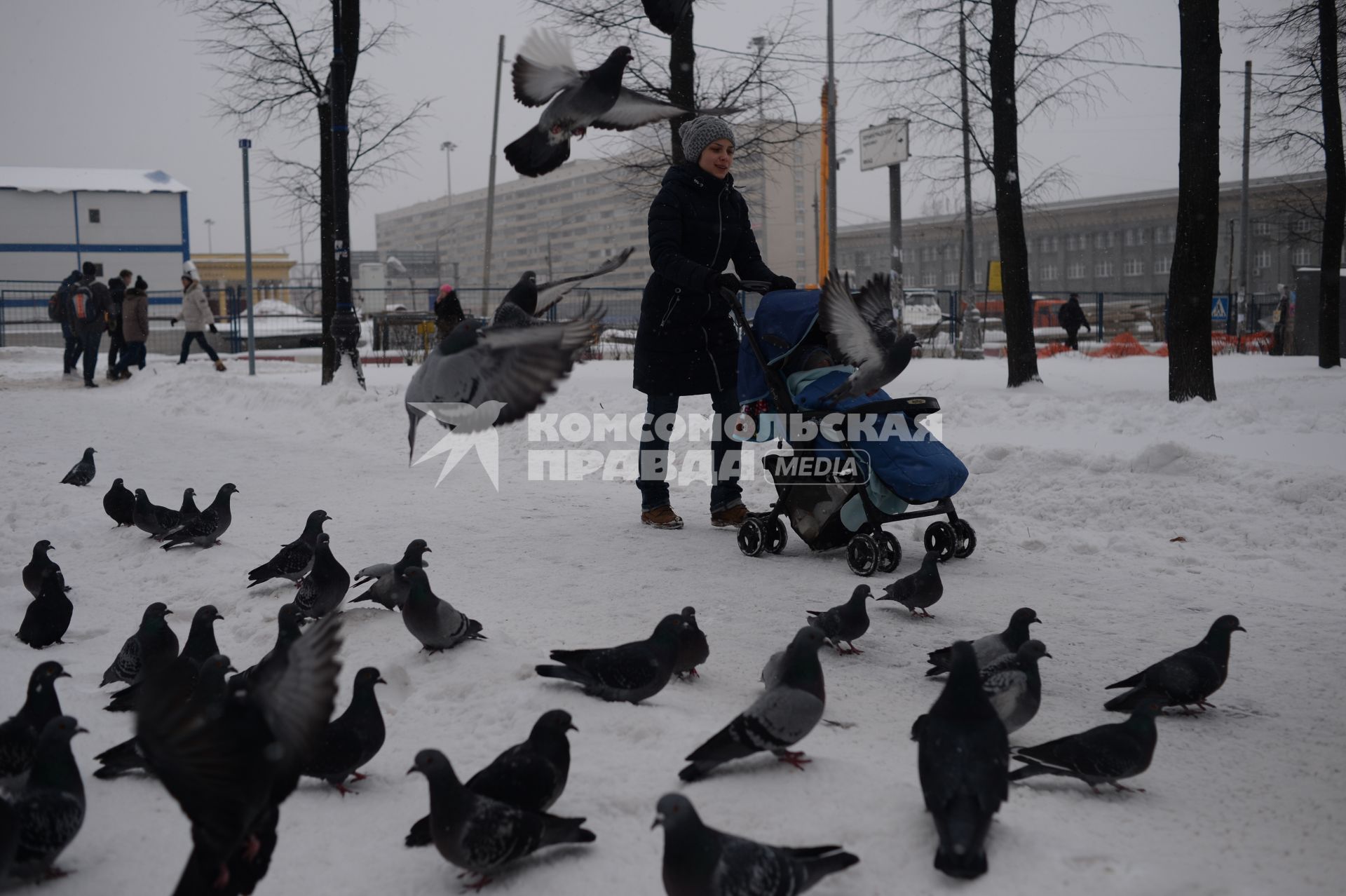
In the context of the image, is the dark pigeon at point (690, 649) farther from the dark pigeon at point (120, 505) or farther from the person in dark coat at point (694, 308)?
the dark pigeon at point (120, 505)

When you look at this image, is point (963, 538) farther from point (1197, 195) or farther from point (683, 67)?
point (683, 67)

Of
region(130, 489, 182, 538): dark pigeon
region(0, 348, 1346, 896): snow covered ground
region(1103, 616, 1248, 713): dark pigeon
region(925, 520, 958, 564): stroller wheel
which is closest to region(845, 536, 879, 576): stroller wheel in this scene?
region(0, 348, 1346, 896): snow covered ground

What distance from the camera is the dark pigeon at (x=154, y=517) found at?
6750mm

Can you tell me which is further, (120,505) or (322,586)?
(120,505)

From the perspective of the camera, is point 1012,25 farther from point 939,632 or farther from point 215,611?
point 215,611

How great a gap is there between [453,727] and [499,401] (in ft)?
4.04

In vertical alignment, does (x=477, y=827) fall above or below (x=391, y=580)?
below

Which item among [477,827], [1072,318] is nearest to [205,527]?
[477,827]

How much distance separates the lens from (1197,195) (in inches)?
417

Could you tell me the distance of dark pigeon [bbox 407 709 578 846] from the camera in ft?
9.57

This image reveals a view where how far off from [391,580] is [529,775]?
2228 mm

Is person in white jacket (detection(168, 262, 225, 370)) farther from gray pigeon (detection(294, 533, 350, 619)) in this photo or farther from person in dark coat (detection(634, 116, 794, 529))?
gray pigeon (detection(294, 533, 350, 619))

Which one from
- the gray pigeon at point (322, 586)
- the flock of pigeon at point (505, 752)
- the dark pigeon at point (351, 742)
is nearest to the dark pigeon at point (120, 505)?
the gray pigeon at point (322, 586)

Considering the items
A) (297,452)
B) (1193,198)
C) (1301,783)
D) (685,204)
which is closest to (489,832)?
(1301,783)
